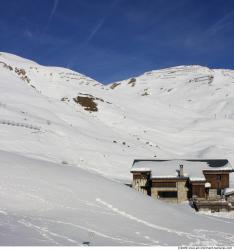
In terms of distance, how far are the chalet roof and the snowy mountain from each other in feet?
12.4

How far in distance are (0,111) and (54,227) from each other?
55055 millimetres

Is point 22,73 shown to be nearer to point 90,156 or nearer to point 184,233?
point 90,156

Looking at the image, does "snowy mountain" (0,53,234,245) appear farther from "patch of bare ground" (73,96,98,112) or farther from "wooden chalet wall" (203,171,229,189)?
"wooden chalet wall" (203,171,229,189)

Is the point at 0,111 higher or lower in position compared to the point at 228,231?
higher

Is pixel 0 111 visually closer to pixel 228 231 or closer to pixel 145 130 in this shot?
pixel 145 130

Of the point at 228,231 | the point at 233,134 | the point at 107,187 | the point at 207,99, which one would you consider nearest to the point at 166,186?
the point at 107,187

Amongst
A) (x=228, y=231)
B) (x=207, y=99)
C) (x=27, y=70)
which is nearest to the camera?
(x=228, y=231)

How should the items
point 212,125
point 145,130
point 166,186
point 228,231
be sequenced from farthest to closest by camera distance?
point 212,125 < point 145,130 < point 166,186 < point 228,231

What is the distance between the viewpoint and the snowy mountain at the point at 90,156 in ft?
59.6

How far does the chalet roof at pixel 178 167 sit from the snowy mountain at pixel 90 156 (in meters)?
3.79

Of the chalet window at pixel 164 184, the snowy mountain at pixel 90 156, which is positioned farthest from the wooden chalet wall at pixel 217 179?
the snowy mountain at pixel 90 156

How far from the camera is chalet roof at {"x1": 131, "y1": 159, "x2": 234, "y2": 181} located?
44.9 m

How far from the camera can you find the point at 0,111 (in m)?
68.9

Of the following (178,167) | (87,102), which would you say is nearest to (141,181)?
(178,167)
